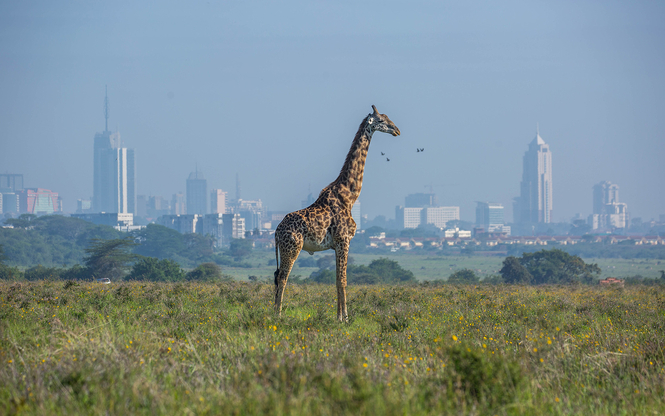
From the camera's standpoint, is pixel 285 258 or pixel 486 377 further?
pixel 285 258

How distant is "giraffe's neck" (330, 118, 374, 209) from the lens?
12.2 meters

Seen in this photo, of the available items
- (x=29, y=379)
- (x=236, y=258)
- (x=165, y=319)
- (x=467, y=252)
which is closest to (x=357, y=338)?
(x=165, y=319)

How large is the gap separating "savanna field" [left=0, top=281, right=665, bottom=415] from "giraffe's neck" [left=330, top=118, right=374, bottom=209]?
8.67ft

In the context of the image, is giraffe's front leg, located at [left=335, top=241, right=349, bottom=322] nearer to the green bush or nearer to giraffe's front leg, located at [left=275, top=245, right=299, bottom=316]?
giraffe's front leg, located at [left=275, top=245, right=299, bottom=316]

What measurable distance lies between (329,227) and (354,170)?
1.60m

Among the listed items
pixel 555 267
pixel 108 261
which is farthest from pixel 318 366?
pixel 555 267

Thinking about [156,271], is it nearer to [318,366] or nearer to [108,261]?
[108,261]

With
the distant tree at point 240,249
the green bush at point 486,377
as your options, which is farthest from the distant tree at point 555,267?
the distant tree at point 240,249

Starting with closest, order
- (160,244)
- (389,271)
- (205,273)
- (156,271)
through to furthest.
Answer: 1. (156,271)
2. (205,273)
3. (389,271)
4. (160,244)

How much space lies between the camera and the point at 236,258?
488ft

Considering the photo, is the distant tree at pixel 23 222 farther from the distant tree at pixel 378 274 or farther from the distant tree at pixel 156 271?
the distant tree at pixel 156 271

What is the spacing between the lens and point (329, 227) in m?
11.6

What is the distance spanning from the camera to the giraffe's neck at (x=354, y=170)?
12.2 m

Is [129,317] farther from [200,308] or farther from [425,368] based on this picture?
[425,368]
